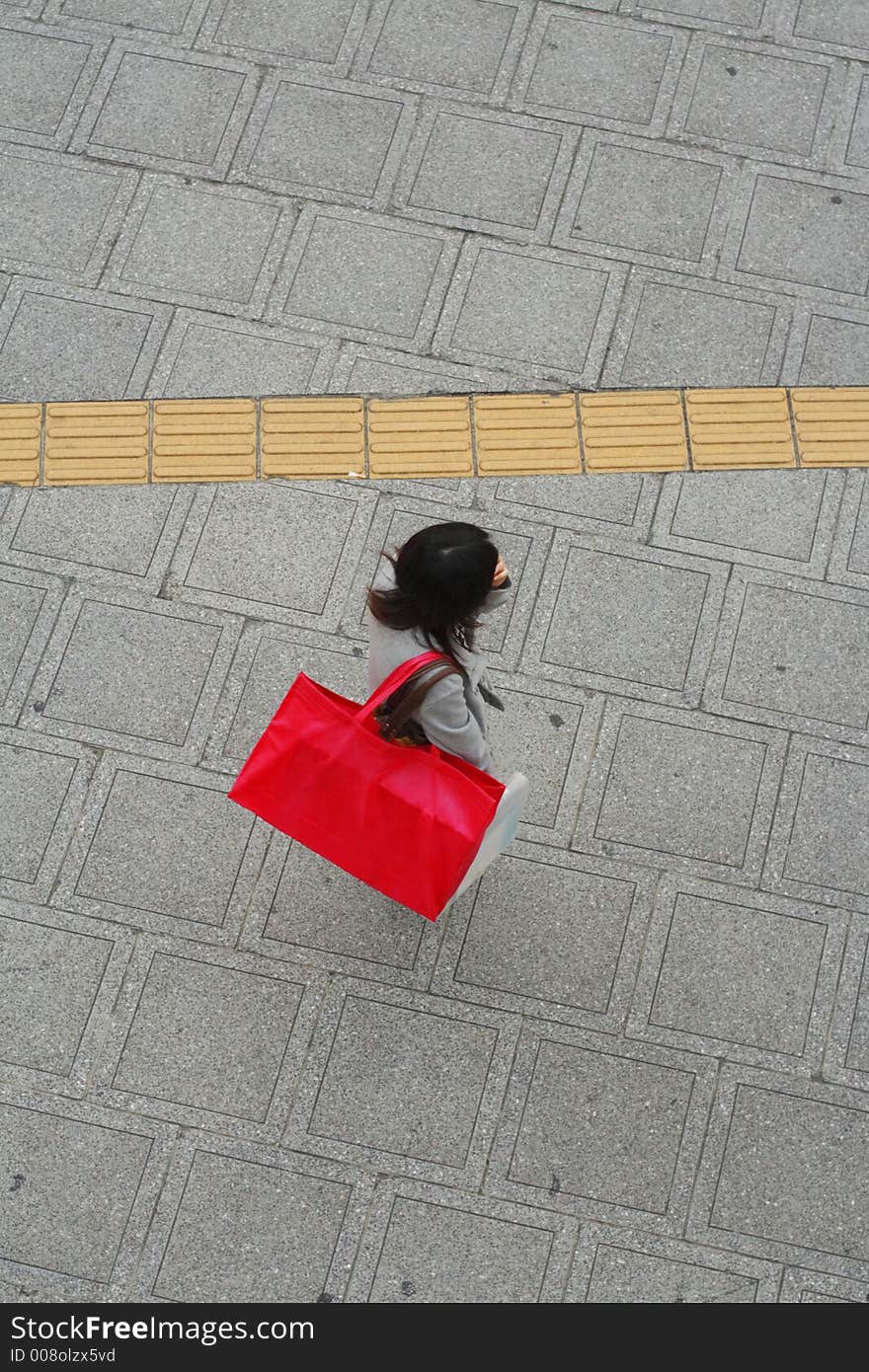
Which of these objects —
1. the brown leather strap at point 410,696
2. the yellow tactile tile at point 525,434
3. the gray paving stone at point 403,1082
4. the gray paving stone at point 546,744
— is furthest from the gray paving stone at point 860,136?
the gray paving stone at point 403,1082

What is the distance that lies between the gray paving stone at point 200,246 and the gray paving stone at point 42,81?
0.49 meters

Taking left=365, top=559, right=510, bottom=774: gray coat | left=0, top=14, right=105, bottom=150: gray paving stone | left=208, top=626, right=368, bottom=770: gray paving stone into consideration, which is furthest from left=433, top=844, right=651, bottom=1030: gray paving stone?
left=0, top=14, right=105, bottom=150: gray paving stone

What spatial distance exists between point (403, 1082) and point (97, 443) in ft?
7.98

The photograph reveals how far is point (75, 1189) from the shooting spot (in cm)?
391

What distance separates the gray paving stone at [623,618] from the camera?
455 centimetres

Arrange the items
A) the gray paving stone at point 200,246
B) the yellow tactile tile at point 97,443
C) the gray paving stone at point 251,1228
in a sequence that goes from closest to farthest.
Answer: the gray paving stone at point 251,1228 < the yellow tactile tile at point 97,443 < the gray paving stone at point 200,246

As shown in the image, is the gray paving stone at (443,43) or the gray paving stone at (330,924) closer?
the gray paving stone at (330,924)

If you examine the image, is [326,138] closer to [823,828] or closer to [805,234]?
[805,234]

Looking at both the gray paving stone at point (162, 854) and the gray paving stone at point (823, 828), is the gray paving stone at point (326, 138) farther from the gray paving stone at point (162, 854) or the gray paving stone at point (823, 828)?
the gray paving stone at point (823, 828)

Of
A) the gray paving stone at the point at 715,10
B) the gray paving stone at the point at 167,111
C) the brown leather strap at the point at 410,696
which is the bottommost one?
the brown leather strap at the point at 410,696

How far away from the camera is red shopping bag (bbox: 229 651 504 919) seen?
3.43 metres

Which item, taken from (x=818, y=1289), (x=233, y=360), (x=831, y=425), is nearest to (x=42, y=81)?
(x=233, y=360)

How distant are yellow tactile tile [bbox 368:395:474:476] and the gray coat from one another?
155 cm

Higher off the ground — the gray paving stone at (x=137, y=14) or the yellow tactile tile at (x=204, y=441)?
the gray paving stone at (x=137, y=14)
